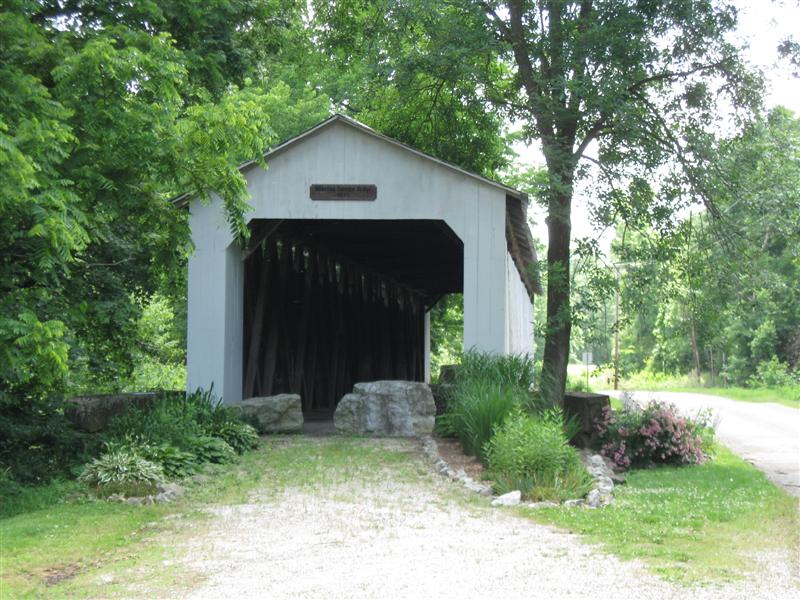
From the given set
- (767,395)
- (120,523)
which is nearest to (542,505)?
(120,523)

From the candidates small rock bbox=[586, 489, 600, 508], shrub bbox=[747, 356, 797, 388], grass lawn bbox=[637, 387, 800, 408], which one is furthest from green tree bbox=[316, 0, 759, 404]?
shrub bbox=[747, 356, 797, 388]

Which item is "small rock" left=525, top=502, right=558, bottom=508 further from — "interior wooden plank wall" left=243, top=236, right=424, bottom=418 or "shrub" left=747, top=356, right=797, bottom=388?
"shrub" left=747, top=356, right=797, bottom=388

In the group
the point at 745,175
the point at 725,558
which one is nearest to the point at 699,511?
the point at 725,558

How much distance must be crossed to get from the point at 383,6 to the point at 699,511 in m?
9.47

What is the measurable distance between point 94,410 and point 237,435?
160 cm

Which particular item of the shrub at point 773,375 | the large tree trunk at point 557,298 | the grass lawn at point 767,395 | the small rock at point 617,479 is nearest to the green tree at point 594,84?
the large tree trunk at point 557,298

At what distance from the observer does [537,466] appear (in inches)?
324

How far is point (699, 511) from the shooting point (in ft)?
24.3

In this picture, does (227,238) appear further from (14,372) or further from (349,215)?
(14,372)

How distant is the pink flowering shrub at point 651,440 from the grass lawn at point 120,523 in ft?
9.17

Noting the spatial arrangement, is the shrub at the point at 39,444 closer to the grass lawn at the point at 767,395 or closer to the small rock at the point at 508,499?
the small rock at the point at 508,499

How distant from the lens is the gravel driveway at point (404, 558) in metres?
4.97

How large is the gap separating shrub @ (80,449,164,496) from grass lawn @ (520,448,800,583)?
3.18 meters

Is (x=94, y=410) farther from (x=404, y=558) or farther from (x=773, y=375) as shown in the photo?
(x=773, y=375)
